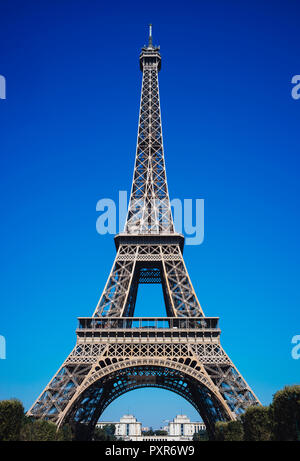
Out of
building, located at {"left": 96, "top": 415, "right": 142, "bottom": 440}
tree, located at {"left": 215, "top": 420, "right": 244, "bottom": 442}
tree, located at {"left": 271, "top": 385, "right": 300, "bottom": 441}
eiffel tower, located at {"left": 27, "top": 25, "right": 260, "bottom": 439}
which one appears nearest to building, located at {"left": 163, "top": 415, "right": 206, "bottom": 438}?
building, located at {"left": 96, "top": 415, "right": 142, "bottom": 440}

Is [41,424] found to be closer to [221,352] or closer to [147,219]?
[221,352]

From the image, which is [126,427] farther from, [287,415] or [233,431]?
[287,415]

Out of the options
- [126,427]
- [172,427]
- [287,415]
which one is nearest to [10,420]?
[287,415]

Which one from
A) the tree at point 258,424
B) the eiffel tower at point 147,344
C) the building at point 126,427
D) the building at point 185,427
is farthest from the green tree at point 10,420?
the building at point 185,427

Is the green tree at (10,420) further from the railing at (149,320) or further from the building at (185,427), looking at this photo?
the building at (185,427)
